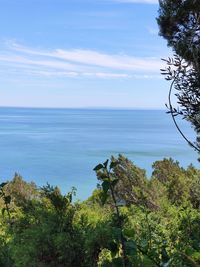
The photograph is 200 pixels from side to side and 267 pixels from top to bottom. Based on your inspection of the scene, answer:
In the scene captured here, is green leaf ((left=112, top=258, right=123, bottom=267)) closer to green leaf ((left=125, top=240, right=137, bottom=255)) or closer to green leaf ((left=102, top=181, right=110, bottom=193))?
green leaf ((left=125, top=240, right=137, bottom=255))

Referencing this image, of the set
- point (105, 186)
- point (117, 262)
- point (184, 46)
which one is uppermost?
point (184, 46)

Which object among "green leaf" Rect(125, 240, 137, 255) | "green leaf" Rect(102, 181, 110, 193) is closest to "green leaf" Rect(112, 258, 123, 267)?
"green leaf" Rect(125, 240, 137, 255)

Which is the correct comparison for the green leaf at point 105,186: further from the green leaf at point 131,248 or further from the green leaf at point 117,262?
the green leaf at point 117,262

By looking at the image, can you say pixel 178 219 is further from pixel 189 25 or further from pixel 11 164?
pixel 11 164

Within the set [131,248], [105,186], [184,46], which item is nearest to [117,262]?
[131,248]

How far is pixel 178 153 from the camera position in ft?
190

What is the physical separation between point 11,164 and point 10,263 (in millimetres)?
51468

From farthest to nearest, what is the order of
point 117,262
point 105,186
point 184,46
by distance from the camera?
1. point 184,46
2. point 117,262
3. point 105,186

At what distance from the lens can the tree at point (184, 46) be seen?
2.62 meters

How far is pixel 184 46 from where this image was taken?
3.62 meters

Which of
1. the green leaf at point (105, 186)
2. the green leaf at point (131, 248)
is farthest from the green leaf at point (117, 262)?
A: the green leaf at point (105, 186)

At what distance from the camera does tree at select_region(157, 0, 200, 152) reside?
262 centimetres

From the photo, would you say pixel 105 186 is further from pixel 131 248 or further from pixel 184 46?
pixel 184 46

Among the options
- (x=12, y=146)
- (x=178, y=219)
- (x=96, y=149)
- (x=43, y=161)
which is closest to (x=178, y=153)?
(x=96, y=149)
